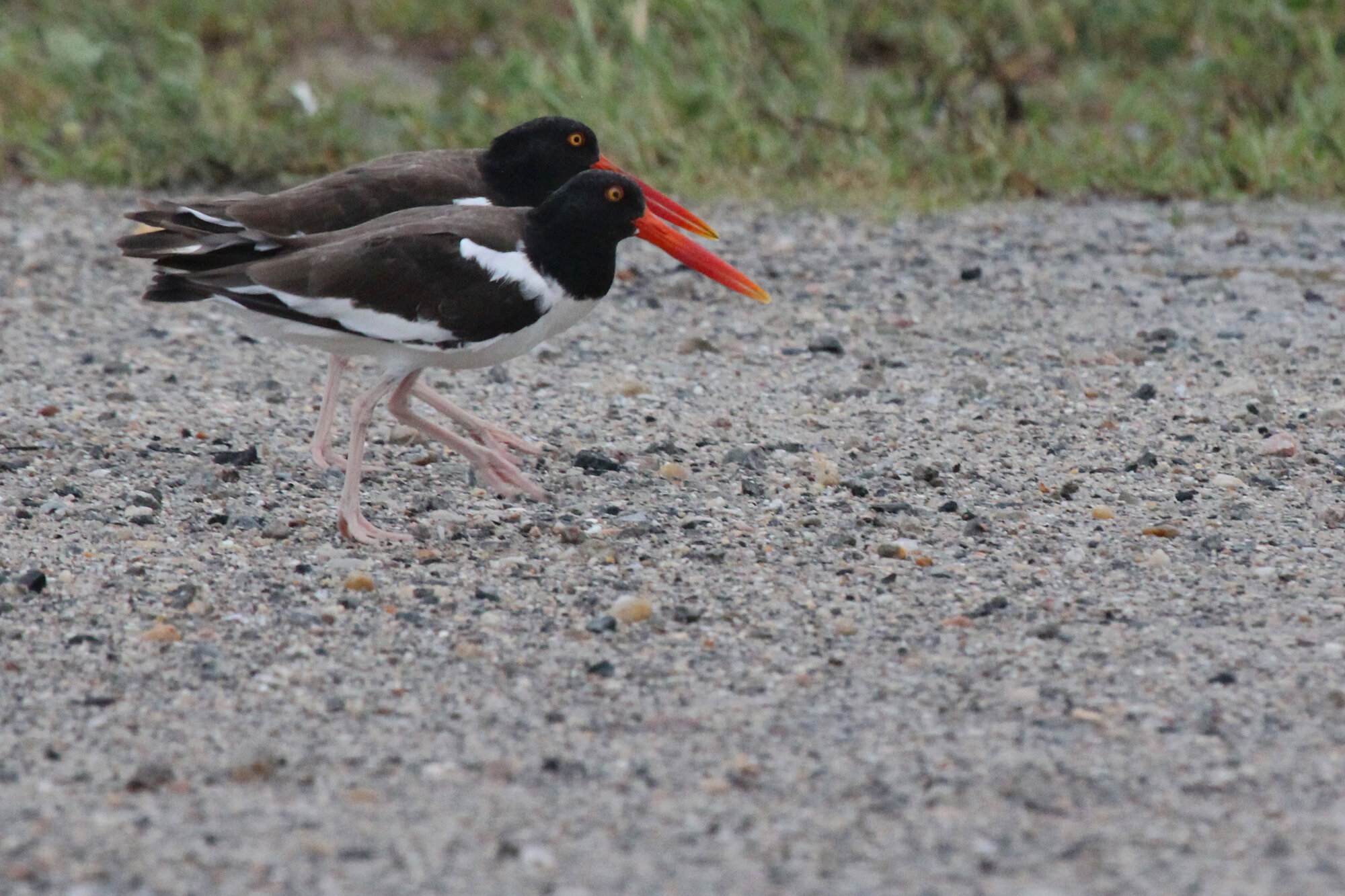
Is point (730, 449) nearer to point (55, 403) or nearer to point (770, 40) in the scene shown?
point (55, 403)

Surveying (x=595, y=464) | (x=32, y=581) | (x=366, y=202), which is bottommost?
(x=595, y=464)

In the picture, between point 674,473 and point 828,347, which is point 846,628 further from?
point 828,347

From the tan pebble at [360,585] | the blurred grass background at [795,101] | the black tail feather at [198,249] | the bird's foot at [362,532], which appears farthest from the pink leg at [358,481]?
the blurred grass background at [795,101]

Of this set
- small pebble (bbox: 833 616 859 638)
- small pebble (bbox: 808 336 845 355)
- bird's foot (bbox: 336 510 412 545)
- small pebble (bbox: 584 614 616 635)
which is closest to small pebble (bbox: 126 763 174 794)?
small pebble (bbox: 584 614 616 635)

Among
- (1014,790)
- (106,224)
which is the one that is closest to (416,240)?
(1014,790)

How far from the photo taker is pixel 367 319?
172 inches

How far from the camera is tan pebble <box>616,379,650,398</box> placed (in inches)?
225

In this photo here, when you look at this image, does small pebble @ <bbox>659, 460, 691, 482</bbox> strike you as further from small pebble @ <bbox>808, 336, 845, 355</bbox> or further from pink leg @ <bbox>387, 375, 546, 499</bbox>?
small pebble @ <bbox>808, 336, 845, 355</bbox>

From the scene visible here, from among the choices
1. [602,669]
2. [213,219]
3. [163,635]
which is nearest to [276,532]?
[163,635]

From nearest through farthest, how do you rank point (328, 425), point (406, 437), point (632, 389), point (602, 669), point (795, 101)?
point (602, 669) < point (328, 425) < point (406, 437) < point (632, 389) < point (795, 101)

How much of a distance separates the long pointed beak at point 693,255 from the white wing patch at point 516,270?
40 centimetres

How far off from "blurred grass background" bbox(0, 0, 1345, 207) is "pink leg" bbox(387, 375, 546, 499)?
3.23 meters

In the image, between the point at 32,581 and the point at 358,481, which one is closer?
the point at 32,581

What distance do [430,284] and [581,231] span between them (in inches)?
16.3
